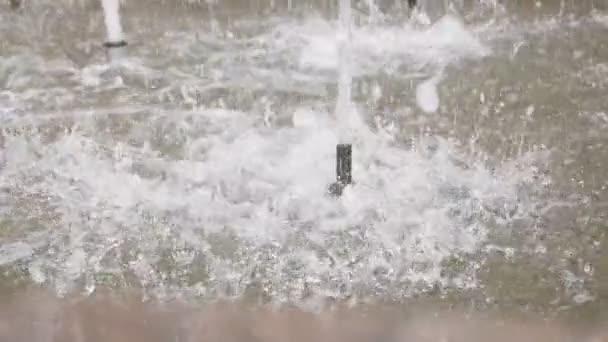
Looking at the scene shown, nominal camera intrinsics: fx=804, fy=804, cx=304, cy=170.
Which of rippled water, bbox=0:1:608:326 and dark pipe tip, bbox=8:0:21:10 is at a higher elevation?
dark pipe tip, bbox=8:0:21:10

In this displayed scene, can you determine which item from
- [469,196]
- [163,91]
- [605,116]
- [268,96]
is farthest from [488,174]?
[163,91]

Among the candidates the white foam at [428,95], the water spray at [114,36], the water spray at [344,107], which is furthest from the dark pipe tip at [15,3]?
the white foam at [428,95]

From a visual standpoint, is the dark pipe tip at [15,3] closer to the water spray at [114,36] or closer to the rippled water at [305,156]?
A: the rippled water at [305,156]

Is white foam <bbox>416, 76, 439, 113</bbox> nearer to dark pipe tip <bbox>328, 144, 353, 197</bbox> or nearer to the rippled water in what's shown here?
the rippled water

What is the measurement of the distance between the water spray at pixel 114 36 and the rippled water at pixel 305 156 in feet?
0.17

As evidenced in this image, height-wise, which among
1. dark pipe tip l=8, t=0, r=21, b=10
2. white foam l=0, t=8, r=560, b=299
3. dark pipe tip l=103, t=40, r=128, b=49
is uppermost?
dark pipe tip l=8, t=0, r=21, b=10

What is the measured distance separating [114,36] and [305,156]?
102 centimetres

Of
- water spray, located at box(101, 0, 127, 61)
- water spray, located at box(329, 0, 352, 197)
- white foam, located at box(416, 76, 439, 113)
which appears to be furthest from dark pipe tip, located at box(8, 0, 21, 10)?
white foam, located at box(416, 76, 439, 113)

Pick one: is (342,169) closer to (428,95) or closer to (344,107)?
(344,107)

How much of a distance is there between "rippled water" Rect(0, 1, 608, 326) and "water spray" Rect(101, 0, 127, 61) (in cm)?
5

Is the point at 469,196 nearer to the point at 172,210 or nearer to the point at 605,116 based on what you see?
the point at 605,116

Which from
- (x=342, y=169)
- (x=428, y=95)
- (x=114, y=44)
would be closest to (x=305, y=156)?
(x=342, y=169)

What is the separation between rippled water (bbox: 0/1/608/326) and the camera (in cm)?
204

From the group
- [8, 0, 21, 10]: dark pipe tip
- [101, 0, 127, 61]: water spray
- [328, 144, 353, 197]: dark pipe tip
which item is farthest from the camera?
[8, 0, 21, 10]: dark pipe tip
